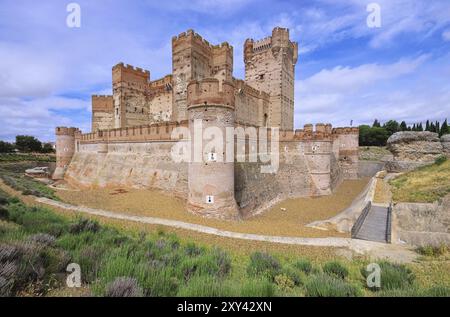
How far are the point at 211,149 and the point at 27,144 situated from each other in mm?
67863

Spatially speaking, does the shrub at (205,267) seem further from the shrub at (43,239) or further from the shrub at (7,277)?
the shrub at (43,239)

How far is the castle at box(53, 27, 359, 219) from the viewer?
12516 millimetres

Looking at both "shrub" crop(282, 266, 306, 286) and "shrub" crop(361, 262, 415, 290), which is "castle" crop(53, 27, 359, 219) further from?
"shrub" crop(361, 262, 415, 290)

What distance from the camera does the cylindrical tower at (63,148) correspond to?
2968 centimetres

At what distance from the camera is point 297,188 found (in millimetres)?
21078

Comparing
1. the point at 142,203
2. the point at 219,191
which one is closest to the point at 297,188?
the point at 219,191

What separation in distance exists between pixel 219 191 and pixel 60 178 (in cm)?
2763

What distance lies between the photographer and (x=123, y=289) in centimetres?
289

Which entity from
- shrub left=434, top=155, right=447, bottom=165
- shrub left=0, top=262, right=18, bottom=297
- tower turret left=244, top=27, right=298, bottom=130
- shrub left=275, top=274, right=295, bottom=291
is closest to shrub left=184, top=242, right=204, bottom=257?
shrub left=275, top=274, right=295, bottom=291

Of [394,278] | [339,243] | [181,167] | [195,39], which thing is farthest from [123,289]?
[195,39]

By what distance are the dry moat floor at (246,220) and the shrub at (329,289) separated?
6024 mm

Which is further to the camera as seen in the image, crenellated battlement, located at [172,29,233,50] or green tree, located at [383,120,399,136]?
green tree, located at [383,120,399,136]

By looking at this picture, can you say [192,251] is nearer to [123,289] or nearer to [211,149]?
[123,289]
